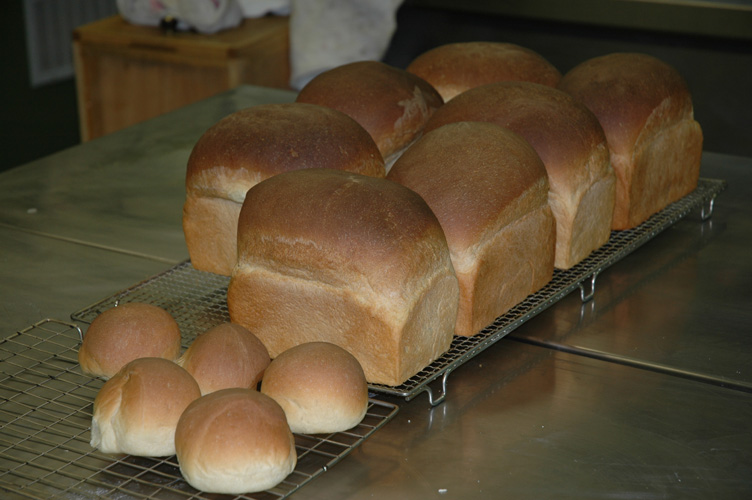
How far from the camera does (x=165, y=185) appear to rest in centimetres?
200

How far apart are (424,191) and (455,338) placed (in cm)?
22

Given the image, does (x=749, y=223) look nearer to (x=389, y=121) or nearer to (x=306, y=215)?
(x=389, y=121)

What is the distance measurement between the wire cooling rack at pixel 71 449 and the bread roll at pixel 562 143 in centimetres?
54

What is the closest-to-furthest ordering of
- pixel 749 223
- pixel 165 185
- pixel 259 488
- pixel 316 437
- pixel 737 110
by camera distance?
pixel 259 488, pixel 316 437, pixel 749 223, pixel 165 185, pixel 737 110

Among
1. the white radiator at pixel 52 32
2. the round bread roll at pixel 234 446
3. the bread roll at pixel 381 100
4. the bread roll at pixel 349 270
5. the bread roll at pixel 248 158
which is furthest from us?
the white radiator at pixel 52 32

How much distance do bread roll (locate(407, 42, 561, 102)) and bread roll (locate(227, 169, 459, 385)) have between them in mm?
715

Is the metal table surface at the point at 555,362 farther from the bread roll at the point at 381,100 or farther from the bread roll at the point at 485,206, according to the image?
the bread roll at the point at 381,100

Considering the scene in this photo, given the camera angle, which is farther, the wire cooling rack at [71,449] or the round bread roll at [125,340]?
the round bread roll at [125,340]

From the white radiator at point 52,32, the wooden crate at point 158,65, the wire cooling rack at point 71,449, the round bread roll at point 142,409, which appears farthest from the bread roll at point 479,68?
the white radiator at point 52,32

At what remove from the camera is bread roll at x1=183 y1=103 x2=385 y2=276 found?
4.64 ft

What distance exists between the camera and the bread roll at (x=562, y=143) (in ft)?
4.96

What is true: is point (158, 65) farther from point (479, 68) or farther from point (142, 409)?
point (142, 409)

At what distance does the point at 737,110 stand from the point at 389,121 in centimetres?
206

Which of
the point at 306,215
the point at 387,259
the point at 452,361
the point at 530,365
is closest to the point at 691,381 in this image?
the point at 530,365
